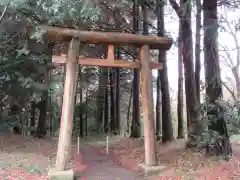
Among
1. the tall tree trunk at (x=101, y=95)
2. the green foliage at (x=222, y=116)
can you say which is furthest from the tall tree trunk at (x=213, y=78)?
the tall tree trunk at (x=101, y=95)

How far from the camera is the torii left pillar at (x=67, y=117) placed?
325 inches

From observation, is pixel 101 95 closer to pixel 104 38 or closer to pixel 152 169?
pixel 104 38

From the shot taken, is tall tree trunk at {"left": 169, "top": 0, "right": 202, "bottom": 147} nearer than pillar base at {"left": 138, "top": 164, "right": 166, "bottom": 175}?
No

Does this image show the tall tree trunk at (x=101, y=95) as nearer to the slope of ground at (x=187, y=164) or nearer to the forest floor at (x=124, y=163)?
the forest floor at (x=124, y=163)

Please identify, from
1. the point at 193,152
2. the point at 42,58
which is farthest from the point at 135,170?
the point at 42,58

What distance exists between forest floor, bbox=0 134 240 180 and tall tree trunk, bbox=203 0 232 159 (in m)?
0.50

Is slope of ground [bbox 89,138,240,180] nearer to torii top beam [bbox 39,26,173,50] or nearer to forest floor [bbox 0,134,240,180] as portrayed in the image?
forest floor [bbox 0,134,240,180]

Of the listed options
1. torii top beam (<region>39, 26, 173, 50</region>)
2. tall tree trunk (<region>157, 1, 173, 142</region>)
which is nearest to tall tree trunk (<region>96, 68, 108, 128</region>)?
tall tree trunk (<region>157, 1, 173, 142</region>)

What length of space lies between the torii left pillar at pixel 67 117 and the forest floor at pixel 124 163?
55cm

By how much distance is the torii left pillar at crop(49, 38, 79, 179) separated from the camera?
8266mm

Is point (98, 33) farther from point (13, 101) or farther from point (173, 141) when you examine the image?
point (13, 101)

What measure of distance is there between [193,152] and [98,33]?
181 inches

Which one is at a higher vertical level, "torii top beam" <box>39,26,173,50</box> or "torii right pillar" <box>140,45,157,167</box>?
"torii top beam" <box>39,26,173,50</box>

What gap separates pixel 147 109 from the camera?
916 centimetres
